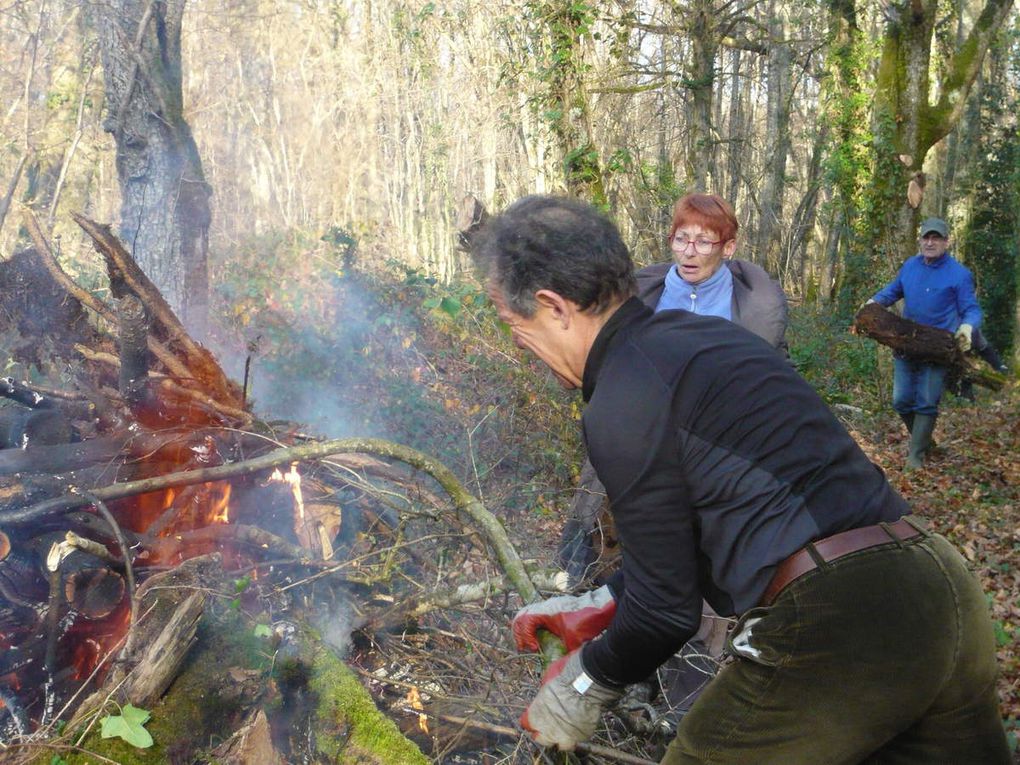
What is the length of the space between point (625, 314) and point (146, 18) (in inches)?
245

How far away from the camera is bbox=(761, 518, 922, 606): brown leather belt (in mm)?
1652

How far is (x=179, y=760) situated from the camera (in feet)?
7.84

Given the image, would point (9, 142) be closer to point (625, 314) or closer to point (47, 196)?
point (47, 196)

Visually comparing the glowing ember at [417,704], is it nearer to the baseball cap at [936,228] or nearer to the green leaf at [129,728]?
the green leaf at [129,728]

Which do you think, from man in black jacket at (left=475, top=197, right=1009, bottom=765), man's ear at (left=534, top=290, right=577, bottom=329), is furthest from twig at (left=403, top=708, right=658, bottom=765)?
man's ear at (left=534, top=290, right=577, bottom=329)

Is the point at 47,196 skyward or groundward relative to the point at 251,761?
skyward

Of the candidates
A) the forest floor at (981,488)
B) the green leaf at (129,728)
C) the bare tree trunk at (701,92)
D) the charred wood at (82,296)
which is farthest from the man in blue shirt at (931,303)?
the green leaf at (129,728)

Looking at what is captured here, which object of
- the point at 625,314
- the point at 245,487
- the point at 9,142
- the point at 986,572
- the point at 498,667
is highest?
the point at 9,142

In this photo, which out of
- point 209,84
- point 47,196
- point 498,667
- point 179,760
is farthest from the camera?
point 209,84

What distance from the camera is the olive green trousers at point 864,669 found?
5.31ft

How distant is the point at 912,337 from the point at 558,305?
19.7 ft

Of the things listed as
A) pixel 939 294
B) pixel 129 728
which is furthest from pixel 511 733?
pixel 939 294

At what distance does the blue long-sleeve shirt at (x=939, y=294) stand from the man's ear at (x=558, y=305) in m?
6.12

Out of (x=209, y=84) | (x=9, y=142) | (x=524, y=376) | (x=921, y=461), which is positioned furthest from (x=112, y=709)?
(x=209, y=84)
